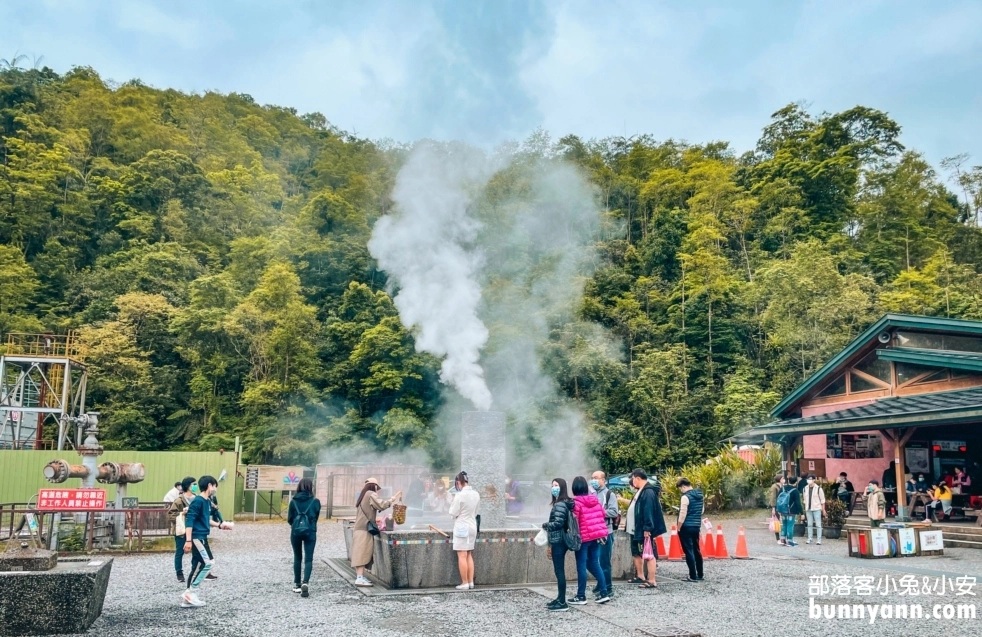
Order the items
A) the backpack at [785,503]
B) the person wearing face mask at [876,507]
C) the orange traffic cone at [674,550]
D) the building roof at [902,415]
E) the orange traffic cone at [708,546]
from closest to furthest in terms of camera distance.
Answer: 1. the orange traffic cone at [674,550]
2. the orange traffic cone at [708,546]
3. the building roof at [902,415]
4. the backpack at [785,503]
5. the person wearing face mask at [876,507]

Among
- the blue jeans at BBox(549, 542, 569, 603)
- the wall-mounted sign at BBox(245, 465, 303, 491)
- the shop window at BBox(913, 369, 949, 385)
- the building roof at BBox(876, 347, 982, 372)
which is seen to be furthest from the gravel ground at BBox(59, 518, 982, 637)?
the wall-mounted sign at BBox(245, 465, 303, 491)

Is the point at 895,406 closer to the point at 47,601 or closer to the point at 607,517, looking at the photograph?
the point at 607,517

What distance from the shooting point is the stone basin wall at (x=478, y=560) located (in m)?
9.24

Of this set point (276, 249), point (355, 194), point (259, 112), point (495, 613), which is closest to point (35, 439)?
point (276, 249)

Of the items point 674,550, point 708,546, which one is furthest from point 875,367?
point 674,550

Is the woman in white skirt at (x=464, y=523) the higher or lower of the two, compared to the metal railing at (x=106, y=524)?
higher

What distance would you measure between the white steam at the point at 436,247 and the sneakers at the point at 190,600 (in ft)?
39.4

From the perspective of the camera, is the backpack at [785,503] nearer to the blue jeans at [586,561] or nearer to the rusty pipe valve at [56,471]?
the blue jeans at [586,561]

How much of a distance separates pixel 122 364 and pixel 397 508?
→ 103 ft

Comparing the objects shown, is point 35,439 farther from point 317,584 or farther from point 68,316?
point 317,584

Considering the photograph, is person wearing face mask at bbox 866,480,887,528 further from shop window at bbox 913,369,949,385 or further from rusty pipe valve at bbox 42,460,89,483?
rusty pipe valve at bbox 42,460,89,483

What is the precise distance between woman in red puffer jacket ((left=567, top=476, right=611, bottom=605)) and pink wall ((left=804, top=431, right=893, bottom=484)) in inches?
562

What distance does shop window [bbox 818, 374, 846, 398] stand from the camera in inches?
826

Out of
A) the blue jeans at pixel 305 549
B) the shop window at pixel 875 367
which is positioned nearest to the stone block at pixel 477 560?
the blue jeans at pixel 305 549
